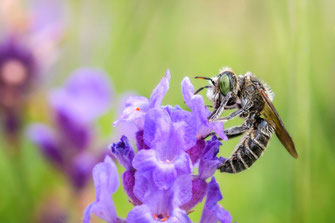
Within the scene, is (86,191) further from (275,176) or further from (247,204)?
(275,176)

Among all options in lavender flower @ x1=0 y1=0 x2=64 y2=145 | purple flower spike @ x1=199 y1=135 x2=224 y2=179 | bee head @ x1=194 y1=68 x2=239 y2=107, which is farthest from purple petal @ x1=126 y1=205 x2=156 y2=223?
lavender flower @ x1=0 y1=0 x2=64 y2=145

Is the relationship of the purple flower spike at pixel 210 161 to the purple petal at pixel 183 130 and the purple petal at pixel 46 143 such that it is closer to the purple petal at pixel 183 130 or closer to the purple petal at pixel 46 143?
the purple petal at pixel 183 130

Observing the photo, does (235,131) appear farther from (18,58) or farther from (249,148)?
(18,58)

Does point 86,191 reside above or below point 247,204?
above

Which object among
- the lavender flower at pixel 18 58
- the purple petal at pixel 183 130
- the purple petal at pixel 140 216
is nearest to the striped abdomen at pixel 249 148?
the purple petal at pixel 183 130

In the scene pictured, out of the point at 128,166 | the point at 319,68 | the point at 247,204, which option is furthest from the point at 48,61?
the point at 128,166

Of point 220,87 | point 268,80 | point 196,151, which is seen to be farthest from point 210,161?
point 268,80
